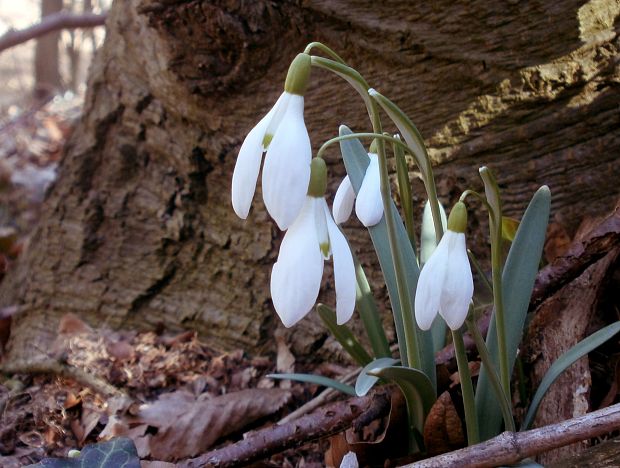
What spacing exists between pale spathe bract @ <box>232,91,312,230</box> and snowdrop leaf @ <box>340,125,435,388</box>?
276mm

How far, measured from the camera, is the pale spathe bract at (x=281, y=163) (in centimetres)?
78

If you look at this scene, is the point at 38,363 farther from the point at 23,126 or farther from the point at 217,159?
the point at 23,126

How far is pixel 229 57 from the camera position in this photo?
1.61 meters

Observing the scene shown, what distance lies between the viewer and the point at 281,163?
784mm

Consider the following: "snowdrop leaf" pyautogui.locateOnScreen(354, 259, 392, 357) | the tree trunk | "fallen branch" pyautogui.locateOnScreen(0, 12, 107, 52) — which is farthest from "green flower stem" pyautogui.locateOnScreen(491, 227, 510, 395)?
the tree trunk

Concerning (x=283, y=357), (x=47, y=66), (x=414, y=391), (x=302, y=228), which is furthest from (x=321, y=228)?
(x=47, y=66)

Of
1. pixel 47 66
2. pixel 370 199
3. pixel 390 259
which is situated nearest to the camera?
pixel 370 199

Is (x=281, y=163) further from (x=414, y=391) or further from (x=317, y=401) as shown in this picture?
(x=317, y=401)

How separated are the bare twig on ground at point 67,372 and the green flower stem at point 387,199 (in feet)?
2.58

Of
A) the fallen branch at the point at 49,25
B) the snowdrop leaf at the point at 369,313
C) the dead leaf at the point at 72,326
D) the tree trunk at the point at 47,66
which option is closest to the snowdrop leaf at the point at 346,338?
the snowdrop leaf at the point at 369,313

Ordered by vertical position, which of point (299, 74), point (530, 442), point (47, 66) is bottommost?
point (530, 442)

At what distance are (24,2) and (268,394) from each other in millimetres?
10522

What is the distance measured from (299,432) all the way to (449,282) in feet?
1.59

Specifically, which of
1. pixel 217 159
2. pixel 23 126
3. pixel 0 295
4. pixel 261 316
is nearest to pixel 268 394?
pixel 261 316
